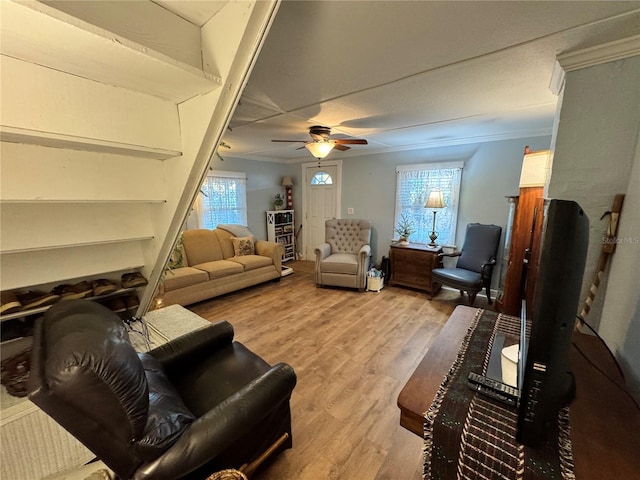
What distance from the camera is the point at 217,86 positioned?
2.78 feet

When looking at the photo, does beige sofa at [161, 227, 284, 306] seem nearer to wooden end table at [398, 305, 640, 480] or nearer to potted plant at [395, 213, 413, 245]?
potted plant at [395, 213, 413, 245]

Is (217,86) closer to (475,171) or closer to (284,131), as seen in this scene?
(284,131)

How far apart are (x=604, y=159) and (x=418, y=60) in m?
1.15

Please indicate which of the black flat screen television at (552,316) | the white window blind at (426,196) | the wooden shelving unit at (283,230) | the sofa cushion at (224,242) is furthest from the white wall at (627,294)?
A: the wooden shelving unit at (283,230)

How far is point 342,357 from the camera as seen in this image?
7.39 ft

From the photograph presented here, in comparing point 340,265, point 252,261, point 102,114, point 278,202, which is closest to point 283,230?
point 278,202

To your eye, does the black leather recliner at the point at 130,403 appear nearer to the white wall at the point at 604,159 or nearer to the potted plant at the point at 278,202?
the white wall at the point at 604,159

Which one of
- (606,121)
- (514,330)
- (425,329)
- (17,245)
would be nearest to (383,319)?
(425,329)

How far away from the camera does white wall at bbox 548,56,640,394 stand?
1.20 metres

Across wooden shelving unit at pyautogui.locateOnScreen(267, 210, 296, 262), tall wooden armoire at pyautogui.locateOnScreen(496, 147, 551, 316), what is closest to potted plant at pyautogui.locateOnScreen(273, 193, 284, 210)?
wooden shelving unit at pyautogui.locateOnScreen(267, 210, 296, 262)

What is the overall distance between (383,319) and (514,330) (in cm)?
186

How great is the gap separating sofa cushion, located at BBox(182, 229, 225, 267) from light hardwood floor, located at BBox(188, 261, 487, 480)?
68 centimetres

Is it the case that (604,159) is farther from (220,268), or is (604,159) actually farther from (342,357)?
(220,268)

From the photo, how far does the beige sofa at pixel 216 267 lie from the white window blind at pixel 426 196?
2.26 metres
